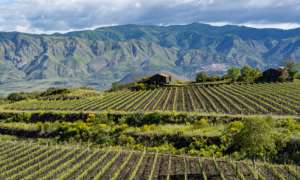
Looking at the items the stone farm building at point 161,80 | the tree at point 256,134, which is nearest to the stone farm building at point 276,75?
the stone farm building at point 161,80

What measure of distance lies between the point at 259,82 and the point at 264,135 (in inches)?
2421

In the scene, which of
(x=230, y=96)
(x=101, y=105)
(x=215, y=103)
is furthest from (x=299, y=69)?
(x=101, y=105)

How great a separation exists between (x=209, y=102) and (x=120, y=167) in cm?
3466

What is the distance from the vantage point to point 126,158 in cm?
4116

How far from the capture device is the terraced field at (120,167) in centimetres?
3406

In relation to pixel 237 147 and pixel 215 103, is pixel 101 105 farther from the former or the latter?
pixel 237 147

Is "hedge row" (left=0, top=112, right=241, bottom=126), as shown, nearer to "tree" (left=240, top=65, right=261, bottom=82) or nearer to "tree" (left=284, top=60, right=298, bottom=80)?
"tree" (left=240, top=65, right=261, bottom=82)

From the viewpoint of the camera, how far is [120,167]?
123 ft

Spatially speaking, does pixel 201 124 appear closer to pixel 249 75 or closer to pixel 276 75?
pixel 276 75

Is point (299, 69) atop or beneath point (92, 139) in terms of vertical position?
atop

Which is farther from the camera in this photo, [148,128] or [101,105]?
[101,105]

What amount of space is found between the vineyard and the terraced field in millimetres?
21614

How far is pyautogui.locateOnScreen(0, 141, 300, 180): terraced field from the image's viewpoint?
3406 cm

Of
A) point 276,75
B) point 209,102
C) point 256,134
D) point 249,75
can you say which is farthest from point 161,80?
point 256,134
